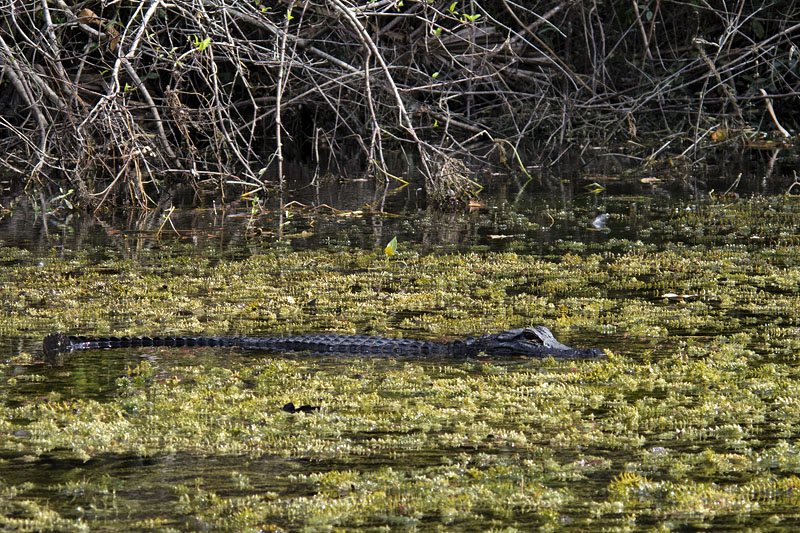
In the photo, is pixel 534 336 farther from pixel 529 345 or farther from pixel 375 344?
pixel 375 344

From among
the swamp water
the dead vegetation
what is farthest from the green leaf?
the dead vegetation

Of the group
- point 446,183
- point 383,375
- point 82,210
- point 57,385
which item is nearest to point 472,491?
point 383,375

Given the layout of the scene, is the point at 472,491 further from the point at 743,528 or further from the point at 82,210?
the point at 82,210

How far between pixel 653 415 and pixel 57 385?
7.09 feet

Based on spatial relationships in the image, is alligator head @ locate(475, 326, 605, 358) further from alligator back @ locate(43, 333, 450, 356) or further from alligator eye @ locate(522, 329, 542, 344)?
alligator back @ locate(43, 333, 450, 356)

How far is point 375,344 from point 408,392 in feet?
1.99

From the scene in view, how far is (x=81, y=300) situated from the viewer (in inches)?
203

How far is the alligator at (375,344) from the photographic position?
13.6ft

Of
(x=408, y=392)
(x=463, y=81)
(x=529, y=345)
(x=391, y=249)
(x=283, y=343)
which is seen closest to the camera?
(x=408, y=392)

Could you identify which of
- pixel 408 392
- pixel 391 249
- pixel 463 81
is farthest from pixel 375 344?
pixel 463 81

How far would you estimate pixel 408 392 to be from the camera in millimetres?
3611

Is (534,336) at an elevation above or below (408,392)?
above

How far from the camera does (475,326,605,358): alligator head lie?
410cm

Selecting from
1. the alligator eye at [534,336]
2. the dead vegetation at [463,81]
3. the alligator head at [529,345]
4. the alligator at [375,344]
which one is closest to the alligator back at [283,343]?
the alligator at [375,344]
